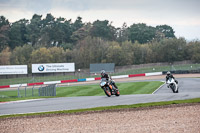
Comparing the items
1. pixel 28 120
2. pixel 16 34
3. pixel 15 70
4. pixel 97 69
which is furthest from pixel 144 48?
pixel 28 120

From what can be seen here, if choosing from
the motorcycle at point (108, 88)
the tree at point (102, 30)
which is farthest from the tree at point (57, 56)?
the motorcycle at point (108, 88)

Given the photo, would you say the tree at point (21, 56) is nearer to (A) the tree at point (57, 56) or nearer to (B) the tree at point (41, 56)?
(B) the tree at point (41, 56)

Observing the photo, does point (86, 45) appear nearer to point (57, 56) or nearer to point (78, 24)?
point (57, 56)

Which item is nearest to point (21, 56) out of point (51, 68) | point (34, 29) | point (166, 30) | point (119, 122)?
point (51, 68)

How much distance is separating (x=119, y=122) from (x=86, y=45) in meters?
75.6

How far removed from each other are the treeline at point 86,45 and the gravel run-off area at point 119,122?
61530 mm

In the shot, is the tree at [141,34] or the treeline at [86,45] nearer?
the treeline at [86,45]

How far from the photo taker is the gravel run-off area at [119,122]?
39.2ft

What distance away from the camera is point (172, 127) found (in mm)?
11820

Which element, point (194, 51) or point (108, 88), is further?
point (194, 51)

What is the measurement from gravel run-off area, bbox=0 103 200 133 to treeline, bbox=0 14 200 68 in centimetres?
6153

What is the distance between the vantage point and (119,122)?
43.0 feet

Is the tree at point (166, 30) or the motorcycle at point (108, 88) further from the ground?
the tree at point (166, 30)

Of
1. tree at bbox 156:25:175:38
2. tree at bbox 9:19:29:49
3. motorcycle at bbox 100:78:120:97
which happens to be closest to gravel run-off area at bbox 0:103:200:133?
motorcycle at bbox 100:78:120:97
